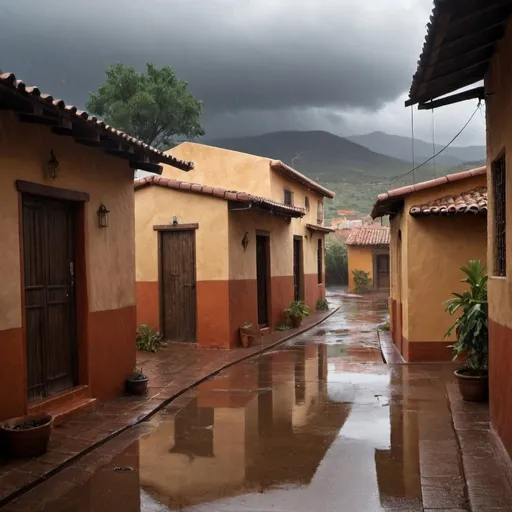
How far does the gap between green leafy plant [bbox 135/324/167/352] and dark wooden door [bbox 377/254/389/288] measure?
23.3 metres

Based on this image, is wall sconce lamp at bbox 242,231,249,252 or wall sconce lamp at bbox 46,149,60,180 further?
wall sconce lamp at bbox 242,231,249,252

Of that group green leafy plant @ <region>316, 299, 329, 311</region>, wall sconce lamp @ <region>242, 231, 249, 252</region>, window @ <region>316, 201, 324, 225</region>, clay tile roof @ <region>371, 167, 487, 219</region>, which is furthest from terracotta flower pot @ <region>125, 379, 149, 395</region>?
window @ <region>316, 201, 324, 225</region>

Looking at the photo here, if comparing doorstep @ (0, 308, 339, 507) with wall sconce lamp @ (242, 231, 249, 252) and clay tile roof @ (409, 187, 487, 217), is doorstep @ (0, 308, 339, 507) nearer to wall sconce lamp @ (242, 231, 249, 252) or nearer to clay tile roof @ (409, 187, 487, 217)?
wall sconce lamp @ (242, 231, 249, 252)

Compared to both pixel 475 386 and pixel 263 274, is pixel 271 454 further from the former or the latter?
pixel 263 274

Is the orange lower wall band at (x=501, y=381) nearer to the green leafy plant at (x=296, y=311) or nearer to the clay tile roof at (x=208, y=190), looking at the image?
the clay tile roof at (x=208, y=190)

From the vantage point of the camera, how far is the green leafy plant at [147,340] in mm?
12823

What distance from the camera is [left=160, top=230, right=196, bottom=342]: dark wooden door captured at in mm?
13719

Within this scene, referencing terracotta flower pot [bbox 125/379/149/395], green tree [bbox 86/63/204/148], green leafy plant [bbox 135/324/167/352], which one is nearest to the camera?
terracotta flower pot [bbox 125/379/149/395]

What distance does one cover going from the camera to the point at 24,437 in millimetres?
5668

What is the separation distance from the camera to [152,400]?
827 cm

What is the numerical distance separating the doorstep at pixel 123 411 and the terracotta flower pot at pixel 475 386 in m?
3.98

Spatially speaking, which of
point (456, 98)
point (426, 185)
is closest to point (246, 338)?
point (426, 185)

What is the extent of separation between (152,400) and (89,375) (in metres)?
1.02

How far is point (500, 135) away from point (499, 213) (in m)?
0.89
